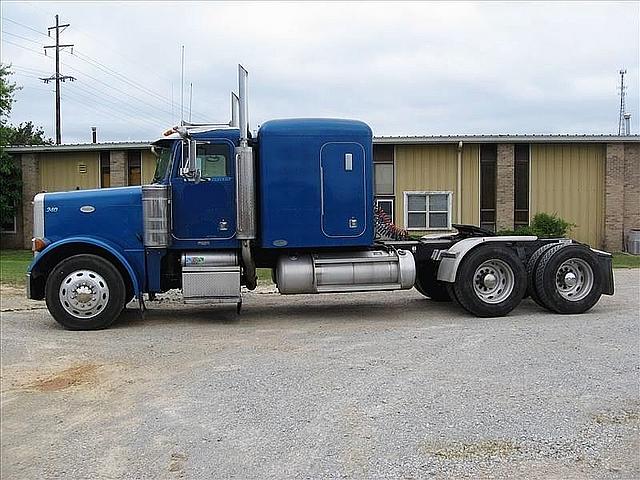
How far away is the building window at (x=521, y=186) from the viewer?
2547 centimetres

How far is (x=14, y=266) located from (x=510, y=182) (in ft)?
52.5

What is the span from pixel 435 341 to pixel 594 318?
10.4 ft

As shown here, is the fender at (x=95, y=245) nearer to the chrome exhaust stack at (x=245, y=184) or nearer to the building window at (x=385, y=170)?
the chrome exhaust stack at (x=245, y=184)

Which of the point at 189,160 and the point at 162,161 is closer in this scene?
the point at 189,160

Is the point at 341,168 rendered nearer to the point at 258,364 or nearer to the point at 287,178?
the point at 287,178

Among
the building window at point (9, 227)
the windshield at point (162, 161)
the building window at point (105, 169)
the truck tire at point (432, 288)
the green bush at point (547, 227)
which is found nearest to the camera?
the windshield at point (162, 161)

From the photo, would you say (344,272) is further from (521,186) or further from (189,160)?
(521,186)

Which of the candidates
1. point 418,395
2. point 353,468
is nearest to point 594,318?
point 418,395

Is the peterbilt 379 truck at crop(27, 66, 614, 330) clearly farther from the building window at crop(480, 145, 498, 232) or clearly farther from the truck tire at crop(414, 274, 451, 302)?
the building window at crop(480, 145, 498, 232)

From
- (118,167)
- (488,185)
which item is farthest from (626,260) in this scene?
(118,167)

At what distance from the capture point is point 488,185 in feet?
84.2

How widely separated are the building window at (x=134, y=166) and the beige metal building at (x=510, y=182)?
29.2 feet

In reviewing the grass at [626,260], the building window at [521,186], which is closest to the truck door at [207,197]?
the grass at [626,260]

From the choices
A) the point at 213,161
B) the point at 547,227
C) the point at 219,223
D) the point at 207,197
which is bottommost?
the point at 547,227
